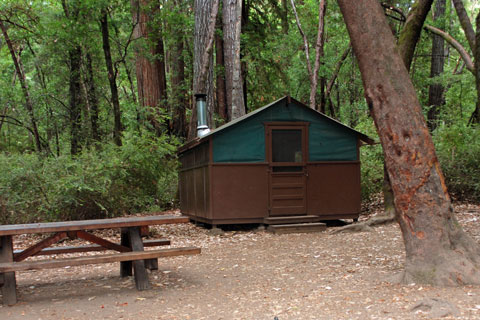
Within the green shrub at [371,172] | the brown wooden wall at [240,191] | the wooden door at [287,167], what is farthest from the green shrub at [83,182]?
the green shrub at [371,172]

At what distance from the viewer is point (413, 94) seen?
5113mm

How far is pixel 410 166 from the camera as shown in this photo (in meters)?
4.92

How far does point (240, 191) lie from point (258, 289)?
4.88 meters

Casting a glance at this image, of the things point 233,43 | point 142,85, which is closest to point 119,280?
point 233,43

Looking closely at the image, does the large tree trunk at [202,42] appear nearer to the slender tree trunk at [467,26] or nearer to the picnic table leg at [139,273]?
the slender tree trunk at [467,26]

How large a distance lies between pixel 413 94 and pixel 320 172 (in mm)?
5559

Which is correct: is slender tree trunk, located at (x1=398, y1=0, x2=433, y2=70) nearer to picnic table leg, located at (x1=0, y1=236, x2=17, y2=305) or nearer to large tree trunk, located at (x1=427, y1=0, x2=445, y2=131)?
picnic table leg, located at (x1=0, y1=236, x2=17, y2=305)

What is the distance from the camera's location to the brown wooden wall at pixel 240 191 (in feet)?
32.7

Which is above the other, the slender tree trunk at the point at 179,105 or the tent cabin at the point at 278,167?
the slender tree trunk at the point at 179,105

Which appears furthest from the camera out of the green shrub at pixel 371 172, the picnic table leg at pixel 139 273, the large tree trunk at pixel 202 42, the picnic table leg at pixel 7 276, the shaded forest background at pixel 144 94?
the large tree trunk at pixel 202 42

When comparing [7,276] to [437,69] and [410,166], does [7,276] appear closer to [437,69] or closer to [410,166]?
[410,166]

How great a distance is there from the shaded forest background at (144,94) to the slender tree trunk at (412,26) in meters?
2.22

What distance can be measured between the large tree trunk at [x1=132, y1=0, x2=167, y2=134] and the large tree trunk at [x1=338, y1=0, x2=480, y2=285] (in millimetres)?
11636

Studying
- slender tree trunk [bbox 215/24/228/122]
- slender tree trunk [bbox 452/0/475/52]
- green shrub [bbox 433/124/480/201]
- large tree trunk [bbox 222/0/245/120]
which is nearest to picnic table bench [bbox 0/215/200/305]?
large tree trunk [bbox 222/0/245/120]
